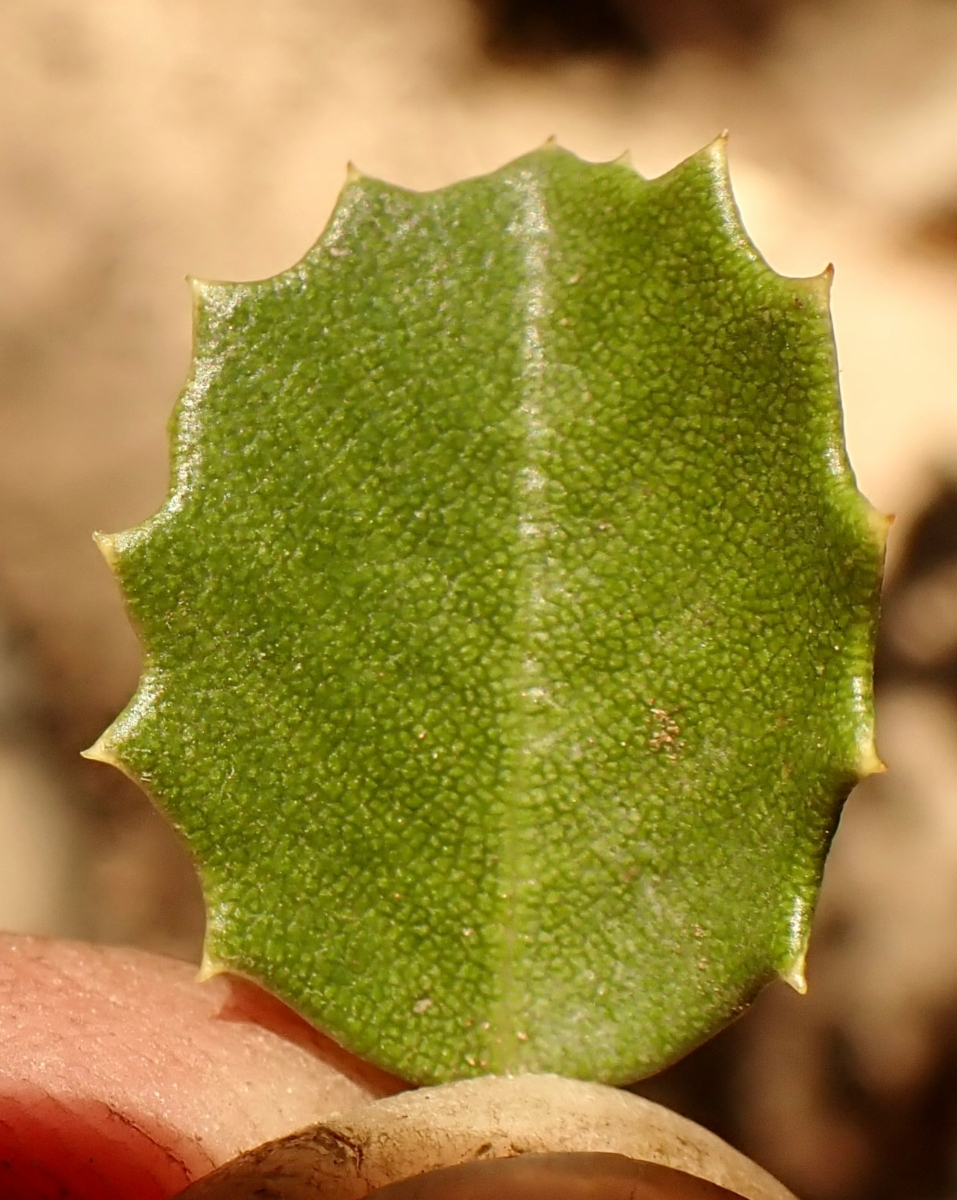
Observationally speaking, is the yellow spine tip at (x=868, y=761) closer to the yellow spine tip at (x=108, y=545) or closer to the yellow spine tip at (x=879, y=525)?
the yellow spine tip at (x=879, y=525)

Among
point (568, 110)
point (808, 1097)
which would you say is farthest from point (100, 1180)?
point (568, 110)

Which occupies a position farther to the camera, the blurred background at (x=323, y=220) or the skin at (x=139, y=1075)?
the blurred background at (x=323, y=220)

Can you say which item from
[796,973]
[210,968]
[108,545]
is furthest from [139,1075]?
[796,973]

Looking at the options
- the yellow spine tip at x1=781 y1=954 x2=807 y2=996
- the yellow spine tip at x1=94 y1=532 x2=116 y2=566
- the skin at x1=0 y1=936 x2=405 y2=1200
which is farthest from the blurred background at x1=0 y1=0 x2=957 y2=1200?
the yellow spine tip at x1=94 y1=532 x2=116 y2=566

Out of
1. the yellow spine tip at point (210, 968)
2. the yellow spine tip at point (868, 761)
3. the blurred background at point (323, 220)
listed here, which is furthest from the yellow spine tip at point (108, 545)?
the blurred background at point (323, 220)

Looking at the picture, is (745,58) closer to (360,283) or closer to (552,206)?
(552,206)

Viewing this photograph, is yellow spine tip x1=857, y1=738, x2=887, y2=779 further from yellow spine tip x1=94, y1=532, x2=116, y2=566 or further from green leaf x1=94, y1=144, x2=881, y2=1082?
yellow spine tip x1=94, y1=532, x2=116, y2=566

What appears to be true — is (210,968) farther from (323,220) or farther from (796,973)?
(323,220)
